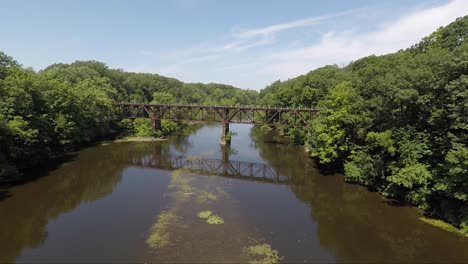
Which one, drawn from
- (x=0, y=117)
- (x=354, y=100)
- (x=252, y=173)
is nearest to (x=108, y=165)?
(x=0, y=117)

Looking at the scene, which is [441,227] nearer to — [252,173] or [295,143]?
[252,173]

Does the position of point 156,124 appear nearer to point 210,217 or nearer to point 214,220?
point 210,217

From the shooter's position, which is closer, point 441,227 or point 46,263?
point 46,263

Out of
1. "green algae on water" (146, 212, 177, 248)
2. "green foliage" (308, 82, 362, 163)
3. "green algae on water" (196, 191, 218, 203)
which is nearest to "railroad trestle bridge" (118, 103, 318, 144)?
"green foliage" (308, 82, 362, 163)

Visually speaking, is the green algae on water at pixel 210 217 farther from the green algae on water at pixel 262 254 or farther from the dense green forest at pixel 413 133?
the dense green forest at pixel 413 133

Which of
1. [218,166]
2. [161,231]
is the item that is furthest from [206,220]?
[218,166]
